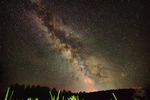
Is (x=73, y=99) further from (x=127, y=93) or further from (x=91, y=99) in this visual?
(x=127, y=93)

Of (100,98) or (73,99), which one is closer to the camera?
(73,99)

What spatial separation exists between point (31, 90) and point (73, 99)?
89.2 meters

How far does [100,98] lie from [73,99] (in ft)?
270

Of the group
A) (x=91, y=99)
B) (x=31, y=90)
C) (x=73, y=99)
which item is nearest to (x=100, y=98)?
(x=91, y=99)

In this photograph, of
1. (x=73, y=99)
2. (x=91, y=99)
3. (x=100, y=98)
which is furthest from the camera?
(x=100, y=98)

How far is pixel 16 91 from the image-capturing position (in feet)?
263

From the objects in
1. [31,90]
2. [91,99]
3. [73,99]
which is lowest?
[73,99]

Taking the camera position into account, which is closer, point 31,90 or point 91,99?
point 91,99

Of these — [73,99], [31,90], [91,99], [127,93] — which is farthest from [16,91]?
[73,99]

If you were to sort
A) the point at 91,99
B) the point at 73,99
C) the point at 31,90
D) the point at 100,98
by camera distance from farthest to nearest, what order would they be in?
the point at 31,90 → the point at 100,98 → the point at 91,99 → the point at 73,99

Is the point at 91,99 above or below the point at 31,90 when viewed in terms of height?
below

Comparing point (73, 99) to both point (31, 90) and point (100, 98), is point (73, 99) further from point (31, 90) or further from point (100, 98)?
point (31, 90)

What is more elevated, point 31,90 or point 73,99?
point 31,90

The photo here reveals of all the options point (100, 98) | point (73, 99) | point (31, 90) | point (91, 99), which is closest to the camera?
point (73, 99)
